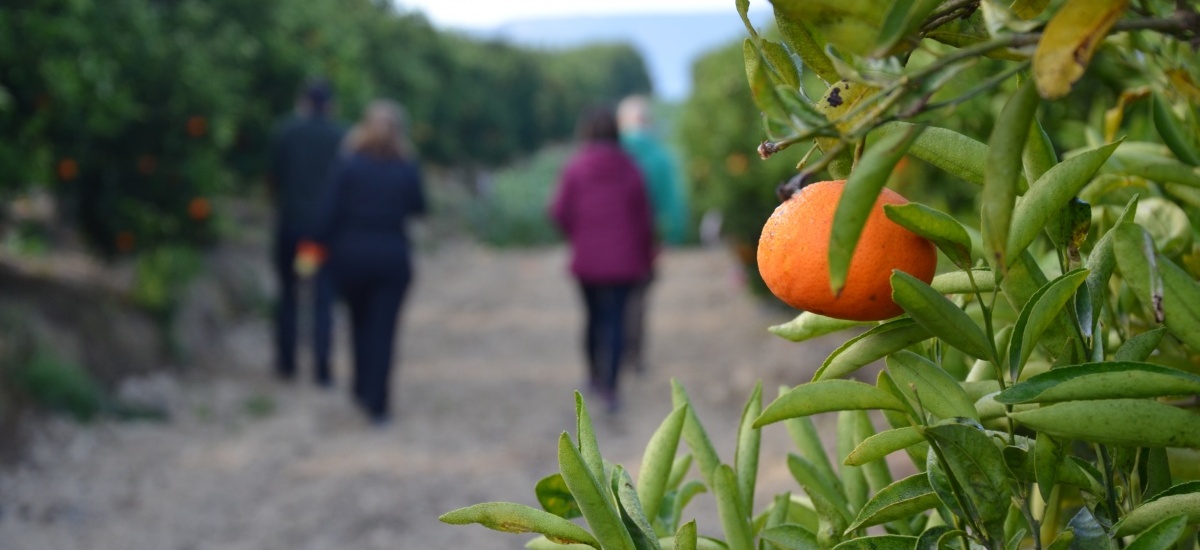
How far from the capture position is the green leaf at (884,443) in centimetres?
76

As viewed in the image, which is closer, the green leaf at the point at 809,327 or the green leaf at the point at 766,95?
the green leaf at the point at 766,95

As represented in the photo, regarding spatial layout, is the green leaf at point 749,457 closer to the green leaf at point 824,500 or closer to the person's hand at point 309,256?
the green leaf at point 824,500

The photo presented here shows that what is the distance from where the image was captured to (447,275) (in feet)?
32.0

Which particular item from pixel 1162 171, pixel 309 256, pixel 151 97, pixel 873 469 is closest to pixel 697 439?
pixel 873 469

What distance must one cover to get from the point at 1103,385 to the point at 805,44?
0.95 ft

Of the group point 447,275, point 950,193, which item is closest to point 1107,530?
point 950,193

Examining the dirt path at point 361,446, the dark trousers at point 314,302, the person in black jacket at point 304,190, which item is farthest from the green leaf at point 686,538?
the dark trousers at point 314,302

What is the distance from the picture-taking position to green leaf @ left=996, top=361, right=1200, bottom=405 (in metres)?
0.67

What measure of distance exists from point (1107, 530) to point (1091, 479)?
1.6 inches

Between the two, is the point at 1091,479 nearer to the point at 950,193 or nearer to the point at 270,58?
the point at 950,193

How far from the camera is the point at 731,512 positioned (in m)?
0.94

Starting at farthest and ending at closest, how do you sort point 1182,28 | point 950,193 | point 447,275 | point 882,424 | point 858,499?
point 447,275 → point 882,424 → point 950,193 → point 858,499 → point 1182,28

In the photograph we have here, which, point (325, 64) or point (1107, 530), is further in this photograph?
point (325, 64)

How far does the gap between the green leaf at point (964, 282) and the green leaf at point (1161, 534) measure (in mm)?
186
